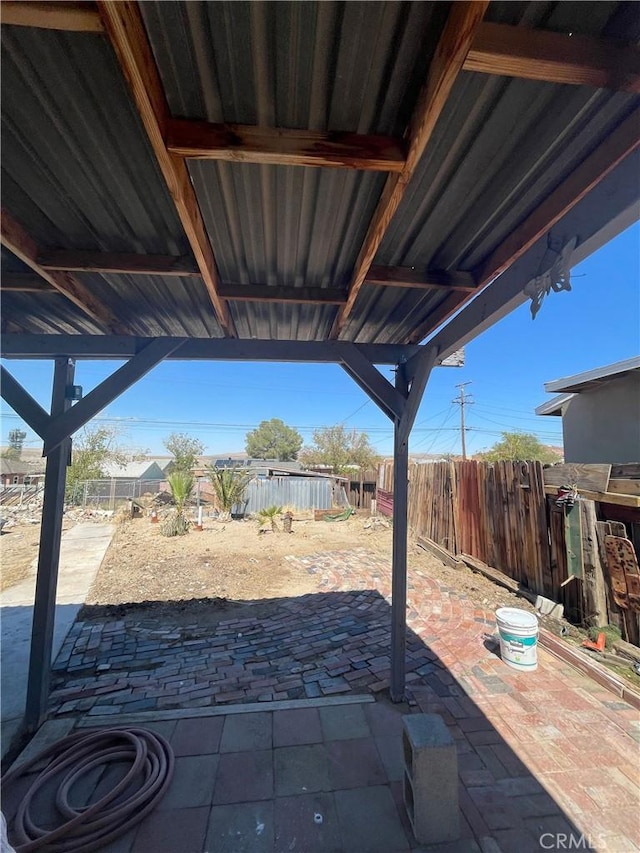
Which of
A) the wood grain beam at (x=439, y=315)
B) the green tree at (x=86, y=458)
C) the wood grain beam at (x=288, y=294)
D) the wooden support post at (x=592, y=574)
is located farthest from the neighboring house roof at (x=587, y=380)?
the green tree at (x=86, y=458)

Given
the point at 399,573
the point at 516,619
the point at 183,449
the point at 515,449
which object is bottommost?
the point at 516,619

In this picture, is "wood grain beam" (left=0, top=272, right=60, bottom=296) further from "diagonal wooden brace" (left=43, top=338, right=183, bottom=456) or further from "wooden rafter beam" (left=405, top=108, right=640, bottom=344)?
"wooden rafter beam" (left=405, top=108, right=640, bottom=344)

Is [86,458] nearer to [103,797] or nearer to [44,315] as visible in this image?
[44,315]

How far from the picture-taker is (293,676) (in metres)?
2.77

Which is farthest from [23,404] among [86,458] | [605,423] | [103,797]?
[86,458]

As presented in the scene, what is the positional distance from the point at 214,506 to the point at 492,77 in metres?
12.7

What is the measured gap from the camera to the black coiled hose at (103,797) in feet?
4.95

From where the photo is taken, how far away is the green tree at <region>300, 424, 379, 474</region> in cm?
2112

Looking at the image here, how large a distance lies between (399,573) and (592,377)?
4059mm

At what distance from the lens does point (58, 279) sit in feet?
6.14

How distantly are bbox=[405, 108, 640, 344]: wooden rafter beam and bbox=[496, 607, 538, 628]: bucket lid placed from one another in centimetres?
254

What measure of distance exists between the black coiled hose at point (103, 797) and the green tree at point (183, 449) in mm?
12986

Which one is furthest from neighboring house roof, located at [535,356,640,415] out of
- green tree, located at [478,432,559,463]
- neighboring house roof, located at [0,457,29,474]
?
neighboring house roof, located at [0,457,29,474]

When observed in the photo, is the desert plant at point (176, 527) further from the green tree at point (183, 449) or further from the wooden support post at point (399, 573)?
the wooden support post at point (399, 573)
